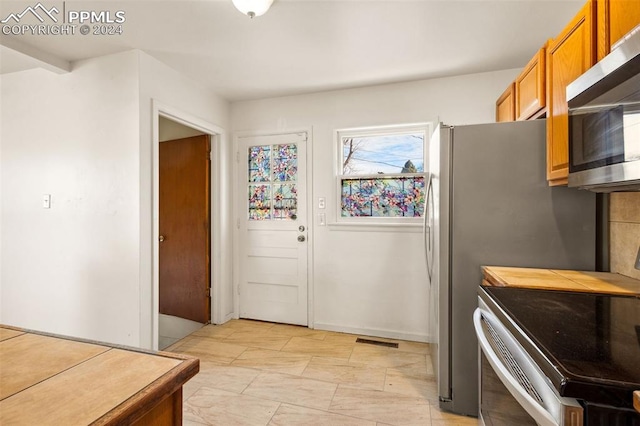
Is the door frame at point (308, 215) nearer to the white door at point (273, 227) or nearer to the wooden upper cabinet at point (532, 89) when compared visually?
the white door at point (273, 227)

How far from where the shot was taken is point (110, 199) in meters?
2.35

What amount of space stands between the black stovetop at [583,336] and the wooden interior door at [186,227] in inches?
111

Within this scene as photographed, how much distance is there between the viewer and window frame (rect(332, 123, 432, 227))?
282 cm

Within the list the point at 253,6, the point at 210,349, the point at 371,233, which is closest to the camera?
the point at 253,6

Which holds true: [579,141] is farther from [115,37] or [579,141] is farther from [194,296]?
[194,296]

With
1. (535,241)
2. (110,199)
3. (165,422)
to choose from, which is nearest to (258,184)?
(110,199)

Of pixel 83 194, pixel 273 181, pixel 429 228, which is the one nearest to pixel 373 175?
pixel 429 228

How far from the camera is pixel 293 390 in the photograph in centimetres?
204

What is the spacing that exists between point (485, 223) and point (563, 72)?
854 mm

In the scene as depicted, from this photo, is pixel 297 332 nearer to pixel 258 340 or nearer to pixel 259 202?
pixel 258 340

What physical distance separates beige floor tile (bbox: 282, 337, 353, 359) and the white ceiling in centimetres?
246

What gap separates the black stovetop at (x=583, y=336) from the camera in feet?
1.97

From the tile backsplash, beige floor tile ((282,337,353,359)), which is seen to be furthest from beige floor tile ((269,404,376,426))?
the tile backsplash

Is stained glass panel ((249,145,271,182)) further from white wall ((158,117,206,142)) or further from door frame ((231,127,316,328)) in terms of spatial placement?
white wall ((158,117,206,142))
